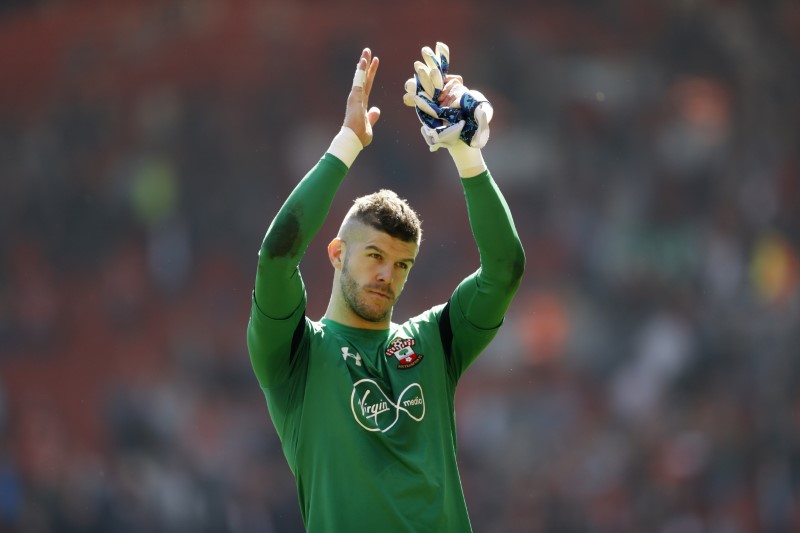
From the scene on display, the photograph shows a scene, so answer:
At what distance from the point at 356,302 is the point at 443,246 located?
208 inches

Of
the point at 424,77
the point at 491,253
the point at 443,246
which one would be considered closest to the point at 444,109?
the point at 424,77

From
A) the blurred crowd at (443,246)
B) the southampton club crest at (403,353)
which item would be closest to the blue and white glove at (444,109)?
the southampton club crest at (403,353)

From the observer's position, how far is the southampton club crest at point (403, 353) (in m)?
2.96

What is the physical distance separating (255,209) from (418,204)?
1.31m

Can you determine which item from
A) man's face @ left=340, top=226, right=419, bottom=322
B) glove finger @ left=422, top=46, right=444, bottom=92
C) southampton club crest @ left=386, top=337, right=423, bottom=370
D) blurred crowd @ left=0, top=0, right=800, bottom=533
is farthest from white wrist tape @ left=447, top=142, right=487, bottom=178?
blurred crowd @ left=0, top=0, right=800, bottom=533

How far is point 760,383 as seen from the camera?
26.8 ft

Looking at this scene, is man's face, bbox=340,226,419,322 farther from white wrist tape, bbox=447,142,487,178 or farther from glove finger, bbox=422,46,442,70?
glove finger, bbox=422,46,442,70

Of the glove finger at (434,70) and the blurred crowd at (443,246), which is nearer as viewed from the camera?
the glove finger at (434,70)

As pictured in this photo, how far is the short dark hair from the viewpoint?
9.74ft

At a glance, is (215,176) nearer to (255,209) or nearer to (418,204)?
(255,209)

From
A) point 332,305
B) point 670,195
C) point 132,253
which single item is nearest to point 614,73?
point 670,195

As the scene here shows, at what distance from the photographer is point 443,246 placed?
324 inches

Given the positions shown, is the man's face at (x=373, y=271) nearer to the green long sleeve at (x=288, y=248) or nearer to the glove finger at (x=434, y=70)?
the green long sleeve at (x=288, y=248)

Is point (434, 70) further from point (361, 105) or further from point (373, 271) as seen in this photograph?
point (373, 271)
